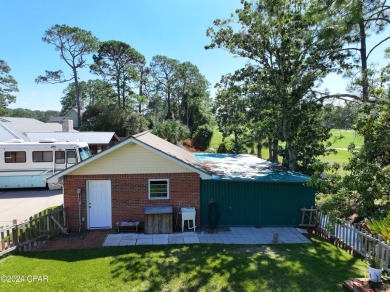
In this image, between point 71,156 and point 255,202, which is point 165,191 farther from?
point 71,156

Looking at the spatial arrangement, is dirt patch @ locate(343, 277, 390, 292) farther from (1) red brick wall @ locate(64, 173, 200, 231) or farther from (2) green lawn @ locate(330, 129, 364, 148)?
(1) red brick wall @ locate(64, 173, 200, 231)

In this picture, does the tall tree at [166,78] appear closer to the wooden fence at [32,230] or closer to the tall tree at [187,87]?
the tall tree at [187,87]

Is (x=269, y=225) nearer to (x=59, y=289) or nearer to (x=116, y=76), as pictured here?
(x=59, y=289)

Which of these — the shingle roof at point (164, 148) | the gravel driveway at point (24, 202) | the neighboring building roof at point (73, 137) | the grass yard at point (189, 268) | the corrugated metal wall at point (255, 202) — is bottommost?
A: the grass yard at point (189, 268)

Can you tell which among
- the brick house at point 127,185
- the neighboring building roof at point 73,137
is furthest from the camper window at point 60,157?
the brick house at point 127,185

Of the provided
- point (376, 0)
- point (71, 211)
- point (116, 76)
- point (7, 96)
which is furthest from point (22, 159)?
point (7, 96)

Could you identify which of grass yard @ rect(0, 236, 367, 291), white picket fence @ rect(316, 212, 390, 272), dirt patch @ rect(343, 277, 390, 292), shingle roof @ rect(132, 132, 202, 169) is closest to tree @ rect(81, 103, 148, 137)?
shingle roof @ rect(132, 132, 202, 169)

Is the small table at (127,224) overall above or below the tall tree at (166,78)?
below
